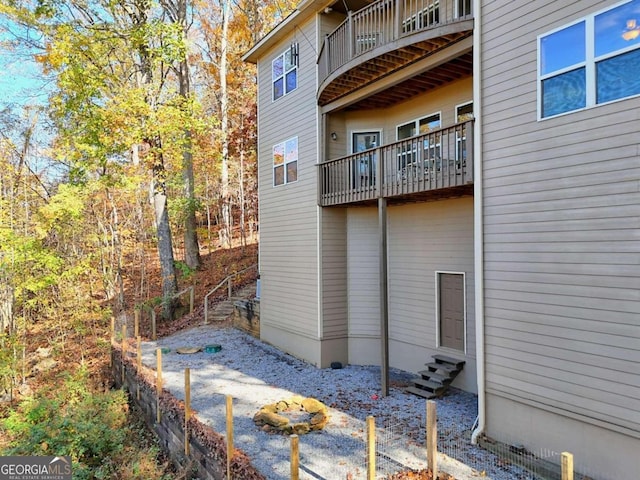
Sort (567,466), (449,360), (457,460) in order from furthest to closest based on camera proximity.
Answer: (449,360)
(457,460)
(567,466)

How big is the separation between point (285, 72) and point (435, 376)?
8.99m

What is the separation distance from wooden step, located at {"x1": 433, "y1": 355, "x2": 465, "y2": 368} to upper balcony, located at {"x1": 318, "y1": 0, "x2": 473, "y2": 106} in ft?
19.2

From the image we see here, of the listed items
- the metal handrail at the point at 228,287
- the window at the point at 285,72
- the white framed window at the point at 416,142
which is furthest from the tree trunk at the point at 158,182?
the white framed window at the point at 416,142

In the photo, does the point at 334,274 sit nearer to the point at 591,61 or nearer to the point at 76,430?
the point at 76,430

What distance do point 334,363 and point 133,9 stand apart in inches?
567

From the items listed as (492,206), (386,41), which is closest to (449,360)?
(492,206)

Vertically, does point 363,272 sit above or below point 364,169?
below

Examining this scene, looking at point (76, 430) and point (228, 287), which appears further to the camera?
point (228, 287)

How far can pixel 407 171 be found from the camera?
8.04 m

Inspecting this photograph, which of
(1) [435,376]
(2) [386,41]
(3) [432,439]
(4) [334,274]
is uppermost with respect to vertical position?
(2) [386,41]

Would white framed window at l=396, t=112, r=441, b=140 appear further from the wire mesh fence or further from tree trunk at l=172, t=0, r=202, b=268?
tree trunk at l=172, t=0, r=202, b=268

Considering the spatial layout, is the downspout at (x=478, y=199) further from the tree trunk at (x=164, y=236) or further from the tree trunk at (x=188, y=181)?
the tree trunk at (x=188, y=181)

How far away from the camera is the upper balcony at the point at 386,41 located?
7082mm

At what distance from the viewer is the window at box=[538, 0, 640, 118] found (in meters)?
4.63
